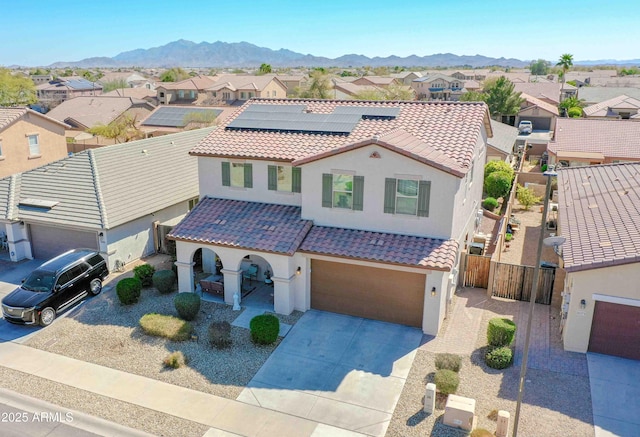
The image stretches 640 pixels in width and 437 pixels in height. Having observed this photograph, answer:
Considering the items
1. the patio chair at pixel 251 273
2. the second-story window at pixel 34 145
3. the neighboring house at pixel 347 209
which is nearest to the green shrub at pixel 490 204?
the neighboring house at pixel 347 209

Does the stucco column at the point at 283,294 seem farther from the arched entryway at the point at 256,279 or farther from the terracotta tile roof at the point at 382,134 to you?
the terracotta tile roof at the point at 382,134

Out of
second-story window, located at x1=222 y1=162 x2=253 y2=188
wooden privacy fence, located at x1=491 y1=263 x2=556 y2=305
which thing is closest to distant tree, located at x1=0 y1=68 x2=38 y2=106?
second-story window, located at x1=222 y1=162 x2=253 y2=188

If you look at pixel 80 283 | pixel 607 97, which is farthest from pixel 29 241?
pixel 607 97

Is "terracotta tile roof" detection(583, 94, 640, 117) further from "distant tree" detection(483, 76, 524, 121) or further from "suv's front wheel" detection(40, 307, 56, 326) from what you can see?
"suv's front wheel" detection(40, 307, 56, 326)

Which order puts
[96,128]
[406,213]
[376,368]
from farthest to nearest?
[96,128], [406,213], [376,368]

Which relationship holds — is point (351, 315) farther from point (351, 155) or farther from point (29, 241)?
point (29, 241)

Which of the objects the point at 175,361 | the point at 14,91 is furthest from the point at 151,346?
the point at 14,91
